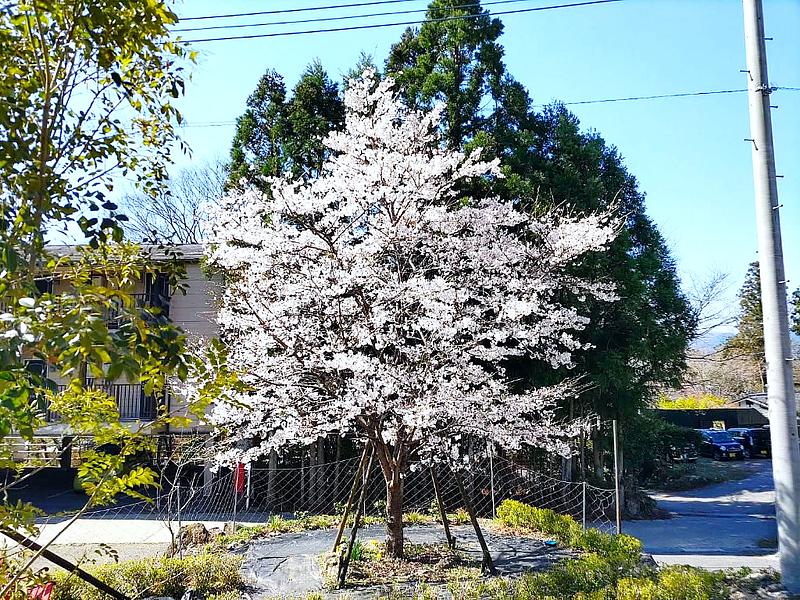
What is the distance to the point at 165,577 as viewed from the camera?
221 inches

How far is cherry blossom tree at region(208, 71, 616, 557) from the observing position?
6.39 metres

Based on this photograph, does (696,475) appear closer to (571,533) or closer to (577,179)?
(577,179)

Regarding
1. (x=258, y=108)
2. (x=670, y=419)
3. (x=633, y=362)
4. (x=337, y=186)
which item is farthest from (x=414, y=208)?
(x=670, y=419)

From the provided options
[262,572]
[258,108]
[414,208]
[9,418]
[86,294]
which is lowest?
[262,572]

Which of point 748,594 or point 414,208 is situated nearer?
point 748,594

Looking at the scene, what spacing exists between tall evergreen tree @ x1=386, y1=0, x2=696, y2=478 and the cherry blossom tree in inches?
174

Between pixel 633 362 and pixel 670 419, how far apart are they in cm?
1436

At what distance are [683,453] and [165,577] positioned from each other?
17.4 meters

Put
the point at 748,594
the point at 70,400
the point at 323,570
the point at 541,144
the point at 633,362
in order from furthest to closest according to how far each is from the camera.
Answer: the point at 541,144 → the point at 633,362 → the point at 323,570 → the point at 748,594 → the point at 70,400

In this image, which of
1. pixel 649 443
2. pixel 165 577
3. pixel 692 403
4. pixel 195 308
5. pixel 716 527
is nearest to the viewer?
pixel 165 577

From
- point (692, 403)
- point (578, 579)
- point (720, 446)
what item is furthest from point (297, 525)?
point (692, 403)

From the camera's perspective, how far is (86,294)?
2.04 m

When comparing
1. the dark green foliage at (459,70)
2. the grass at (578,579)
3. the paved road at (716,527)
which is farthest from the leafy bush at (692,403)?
the grass at (578,579)

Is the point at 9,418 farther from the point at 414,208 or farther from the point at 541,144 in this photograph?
the point at 541,144
